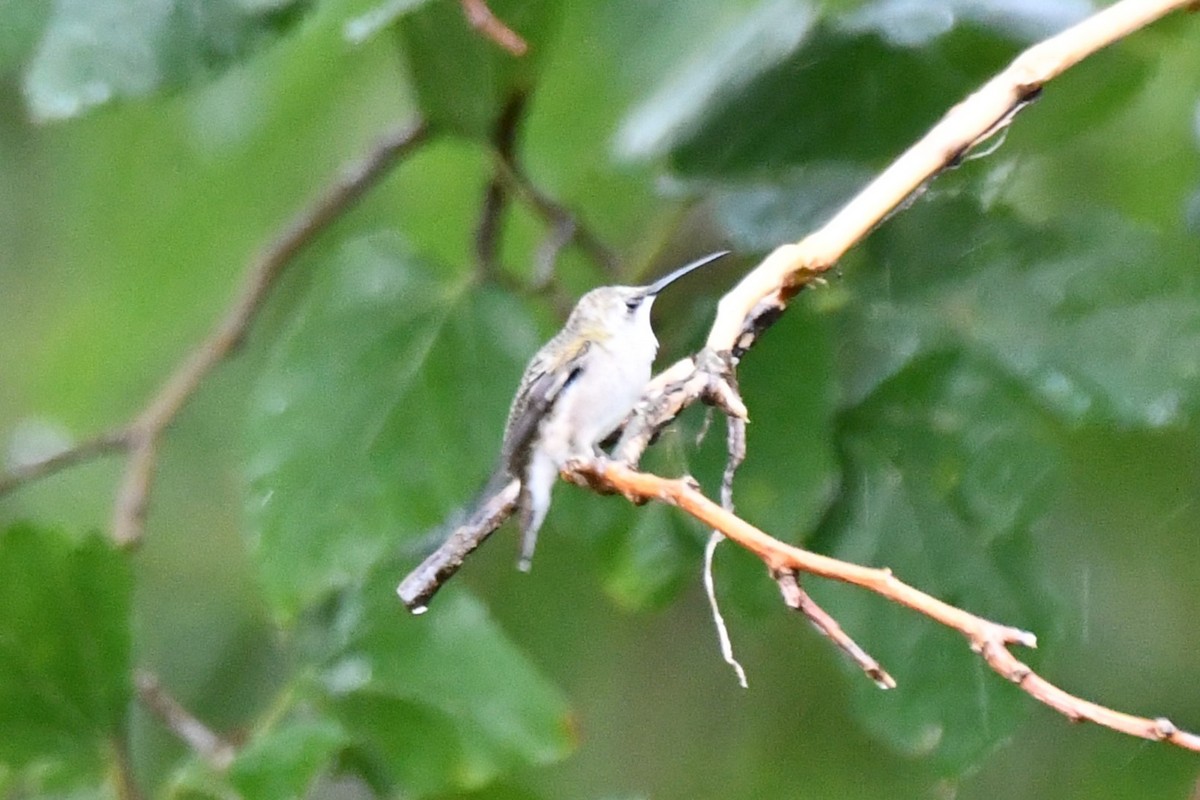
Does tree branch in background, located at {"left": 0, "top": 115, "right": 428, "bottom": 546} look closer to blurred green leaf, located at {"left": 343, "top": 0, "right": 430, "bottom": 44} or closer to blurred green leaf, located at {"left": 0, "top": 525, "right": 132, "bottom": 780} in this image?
blurred green leaf, located at {"left": 0, "top": 525, "right": 132, "bottom": 780}

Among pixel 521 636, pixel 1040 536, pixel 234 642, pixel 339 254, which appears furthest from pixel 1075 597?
pixel 234 642

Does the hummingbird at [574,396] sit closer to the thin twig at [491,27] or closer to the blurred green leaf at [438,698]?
the thin twig at [491,27]

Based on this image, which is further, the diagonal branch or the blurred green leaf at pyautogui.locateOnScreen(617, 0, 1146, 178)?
the blurred green leaf at pyautogui.locateOnScreen(617, 0, 1146, 178)

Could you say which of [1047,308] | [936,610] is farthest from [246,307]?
[936,610]

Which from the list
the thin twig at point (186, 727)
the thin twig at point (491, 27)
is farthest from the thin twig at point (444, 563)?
the thin twig at point (186, 727)

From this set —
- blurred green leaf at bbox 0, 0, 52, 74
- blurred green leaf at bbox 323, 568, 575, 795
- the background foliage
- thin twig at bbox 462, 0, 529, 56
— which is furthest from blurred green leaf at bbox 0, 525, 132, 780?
thin twig at bbox 462, 0, 529, 56
